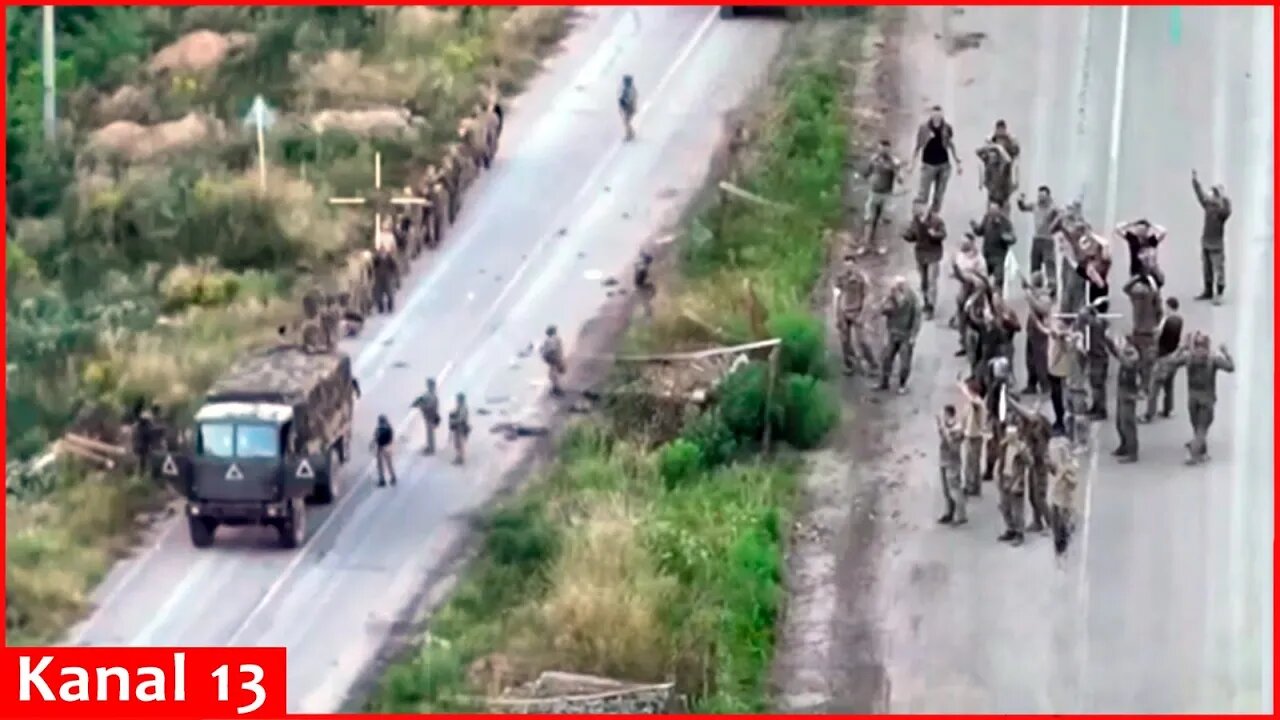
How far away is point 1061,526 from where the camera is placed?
31.5 meters

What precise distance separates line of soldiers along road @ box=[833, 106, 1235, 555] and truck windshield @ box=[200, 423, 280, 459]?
20.7ft

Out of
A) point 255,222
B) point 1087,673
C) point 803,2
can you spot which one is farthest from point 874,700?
point 803,2

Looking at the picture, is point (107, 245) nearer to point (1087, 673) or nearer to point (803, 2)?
point (803, 2)

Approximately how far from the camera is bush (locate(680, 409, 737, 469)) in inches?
1371

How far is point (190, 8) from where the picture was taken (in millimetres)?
52844

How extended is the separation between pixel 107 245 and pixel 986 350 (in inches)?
522

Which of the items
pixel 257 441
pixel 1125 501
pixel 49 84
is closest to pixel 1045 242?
pixel 1125 501

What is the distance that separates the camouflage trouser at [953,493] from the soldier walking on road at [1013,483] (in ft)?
1.77

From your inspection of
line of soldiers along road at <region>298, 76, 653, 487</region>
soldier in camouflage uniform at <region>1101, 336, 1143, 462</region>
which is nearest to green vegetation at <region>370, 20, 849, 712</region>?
line of soldiers along road at <region>298, 76, 653, 487</region>

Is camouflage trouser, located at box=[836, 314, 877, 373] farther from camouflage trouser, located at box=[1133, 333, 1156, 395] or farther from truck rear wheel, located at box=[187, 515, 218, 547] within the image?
truck rear wheel, located at box=[187, 515, 218, 547]

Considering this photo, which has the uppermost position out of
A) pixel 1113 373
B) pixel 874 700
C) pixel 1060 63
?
pixel 1060 63

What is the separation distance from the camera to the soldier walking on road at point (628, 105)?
45.2 meters

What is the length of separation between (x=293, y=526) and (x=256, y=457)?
2.78ft

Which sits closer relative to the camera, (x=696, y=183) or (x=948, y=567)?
(x=948, y=567)
